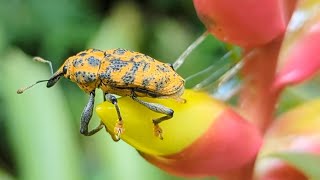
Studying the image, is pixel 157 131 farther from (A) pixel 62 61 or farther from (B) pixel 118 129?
(A) pixel 62 61

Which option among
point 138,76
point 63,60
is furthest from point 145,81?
point 63,60

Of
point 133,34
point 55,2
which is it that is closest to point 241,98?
point 133,34

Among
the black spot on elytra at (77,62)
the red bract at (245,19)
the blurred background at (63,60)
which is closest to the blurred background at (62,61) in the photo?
the blurred background at (63,60)

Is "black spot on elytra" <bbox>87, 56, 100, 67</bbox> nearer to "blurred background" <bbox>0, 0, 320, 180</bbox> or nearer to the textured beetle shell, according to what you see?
the textured beetle shell

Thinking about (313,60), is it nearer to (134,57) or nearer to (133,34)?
(134,57)

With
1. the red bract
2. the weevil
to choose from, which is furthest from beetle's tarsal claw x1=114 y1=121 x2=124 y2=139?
the red bract

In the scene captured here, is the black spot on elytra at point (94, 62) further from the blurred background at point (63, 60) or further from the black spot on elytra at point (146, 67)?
the blurred background at point (63, 60)
